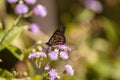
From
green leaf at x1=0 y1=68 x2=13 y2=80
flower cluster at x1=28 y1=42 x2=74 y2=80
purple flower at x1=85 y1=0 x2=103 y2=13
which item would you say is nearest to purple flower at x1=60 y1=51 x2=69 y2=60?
flower cluster at x1=28 y1=42 x2=74 y2=80

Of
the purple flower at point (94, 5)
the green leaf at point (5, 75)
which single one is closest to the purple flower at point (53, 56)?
the green leaf at point (5, 75)

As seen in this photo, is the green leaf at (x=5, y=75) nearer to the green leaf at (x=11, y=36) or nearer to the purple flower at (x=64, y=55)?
the green leaf at (x=11, y=36)

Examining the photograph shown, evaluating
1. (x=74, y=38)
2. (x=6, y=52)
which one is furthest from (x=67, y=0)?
(x=6, y=52)

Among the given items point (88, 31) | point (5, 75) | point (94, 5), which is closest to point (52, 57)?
point (5, 75)

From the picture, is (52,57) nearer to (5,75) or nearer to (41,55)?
(41,55)

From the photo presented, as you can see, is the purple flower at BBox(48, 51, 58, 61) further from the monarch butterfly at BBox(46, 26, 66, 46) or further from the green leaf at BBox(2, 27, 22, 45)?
Answer: the green leaf at BBox(2, 27, 22, 45)

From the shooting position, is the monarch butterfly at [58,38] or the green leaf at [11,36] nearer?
the monarch butterfly at [58,38]

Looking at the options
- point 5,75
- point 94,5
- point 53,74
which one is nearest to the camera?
point 53,74
